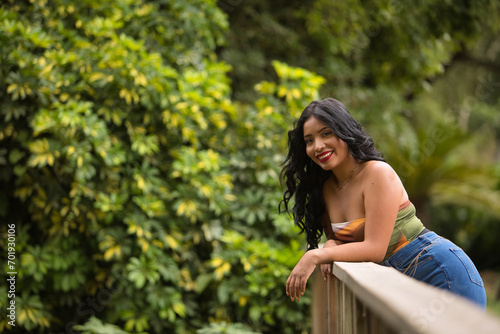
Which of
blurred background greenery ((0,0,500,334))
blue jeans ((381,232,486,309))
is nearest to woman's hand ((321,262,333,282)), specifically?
blue jeans ((381,232,486,309))

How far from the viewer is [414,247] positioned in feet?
6.80

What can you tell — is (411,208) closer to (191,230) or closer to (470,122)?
(191,230)

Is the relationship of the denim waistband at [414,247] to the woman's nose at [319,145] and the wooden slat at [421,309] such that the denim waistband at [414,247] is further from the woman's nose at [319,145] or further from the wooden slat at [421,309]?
the wooden slat at [421,309]

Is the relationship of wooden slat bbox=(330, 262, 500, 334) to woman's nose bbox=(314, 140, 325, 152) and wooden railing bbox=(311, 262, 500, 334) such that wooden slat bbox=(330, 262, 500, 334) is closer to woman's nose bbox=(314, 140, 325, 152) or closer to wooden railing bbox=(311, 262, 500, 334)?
wooden railing bbox=(311, 262, 500, 334)

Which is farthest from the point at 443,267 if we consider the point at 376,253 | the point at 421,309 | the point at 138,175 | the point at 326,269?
the point at 138,175

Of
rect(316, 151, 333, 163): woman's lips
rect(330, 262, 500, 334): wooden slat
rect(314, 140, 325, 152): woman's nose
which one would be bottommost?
rect(316, 151, 333, 163): woman's lips

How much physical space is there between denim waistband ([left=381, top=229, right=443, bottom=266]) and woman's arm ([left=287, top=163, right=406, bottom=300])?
0.53ft

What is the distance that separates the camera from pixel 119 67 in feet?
13.4

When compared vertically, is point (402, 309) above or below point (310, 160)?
above

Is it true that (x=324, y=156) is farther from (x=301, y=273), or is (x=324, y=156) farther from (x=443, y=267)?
(x=443, y=267)

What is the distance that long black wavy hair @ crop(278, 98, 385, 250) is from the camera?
219 cm

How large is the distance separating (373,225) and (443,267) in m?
0.31

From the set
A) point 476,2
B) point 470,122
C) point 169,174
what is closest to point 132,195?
point 169,174

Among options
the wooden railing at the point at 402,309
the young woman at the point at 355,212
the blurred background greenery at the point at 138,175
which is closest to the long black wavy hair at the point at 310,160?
the young woman at the point at 355,212
